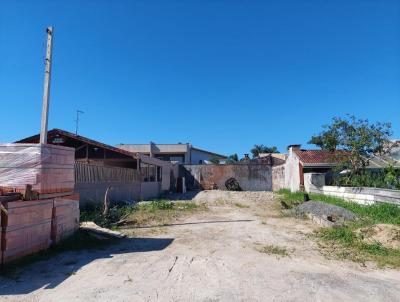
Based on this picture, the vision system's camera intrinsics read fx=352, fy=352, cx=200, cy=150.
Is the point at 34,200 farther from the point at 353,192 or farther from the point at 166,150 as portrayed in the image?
the point at 166,150

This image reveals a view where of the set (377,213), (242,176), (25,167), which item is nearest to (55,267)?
(25,167)

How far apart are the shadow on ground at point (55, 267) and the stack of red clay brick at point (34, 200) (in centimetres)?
36

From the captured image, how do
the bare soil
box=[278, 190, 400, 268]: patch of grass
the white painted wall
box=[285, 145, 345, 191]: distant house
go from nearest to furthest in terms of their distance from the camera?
1. box=[278, 190, 400, 268]: patch of grass
2. the bare soil
3. box=[285, 145, 345, 191]: distant house
4. the white painted wall

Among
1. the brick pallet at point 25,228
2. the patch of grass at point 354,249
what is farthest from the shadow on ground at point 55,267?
the patch of grass at point 354,249

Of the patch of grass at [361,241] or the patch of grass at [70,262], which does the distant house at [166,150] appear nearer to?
the patch of grass at [361,241]

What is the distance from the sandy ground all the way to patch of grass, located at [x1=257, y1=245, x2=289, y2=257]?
0.46ft

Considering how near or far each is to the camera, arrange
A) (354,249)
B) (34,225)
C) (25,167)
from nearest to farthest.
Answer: (34,225) < (25,167) < (354,249)

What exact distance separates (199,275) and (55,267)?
101 inches

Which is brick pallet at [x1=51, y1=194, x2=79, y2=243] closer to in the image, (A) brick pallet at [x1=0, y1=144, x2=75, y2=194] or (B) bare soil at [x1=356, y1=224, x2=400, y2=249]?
(A) brick pallet at [x1=0, y1=144, x2=75, y2=194]

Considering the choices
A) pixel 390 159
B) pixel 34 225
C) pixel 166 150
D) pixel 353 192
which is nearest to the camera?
pixel 34 225

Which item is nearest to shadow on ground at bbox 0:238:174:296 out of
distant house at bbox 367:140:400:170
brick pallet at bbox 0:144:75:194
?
brick pallet at bbox 0:144:75:194

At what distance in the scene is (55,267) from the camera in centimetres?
614

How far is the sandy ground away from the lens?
4.76 metres

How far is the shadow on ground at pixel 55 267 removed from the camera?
513cm
